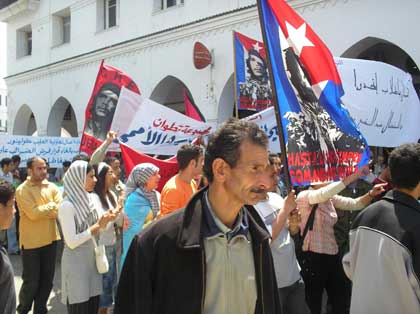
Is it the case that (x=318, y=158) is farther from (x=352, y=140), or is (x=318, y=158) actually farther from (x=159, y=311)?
(x=159, y=311)

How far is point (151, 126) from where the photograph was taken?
7168 mm

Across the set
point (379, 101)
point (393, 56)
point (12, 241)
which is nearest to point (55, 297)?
point (12, 241)

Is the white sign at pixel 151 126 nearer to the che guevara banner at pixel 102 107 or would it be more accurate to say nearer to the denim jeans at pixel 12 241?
the che guevara banner at pixel 102 107

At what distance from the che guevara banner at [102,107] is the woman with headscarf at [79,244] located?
123 inches

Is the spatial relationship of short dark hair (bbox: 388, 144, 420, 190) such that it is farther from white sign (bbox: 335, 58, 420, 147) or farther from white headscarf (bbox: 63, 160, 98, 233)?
white headscarf (bbox: 63, 160, 98, 233)

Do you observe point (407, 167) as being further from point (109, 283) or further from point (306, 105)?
point (109, 283)

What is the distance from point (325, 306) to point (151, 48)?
10.5 m

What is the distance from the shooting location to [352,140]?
140 inches

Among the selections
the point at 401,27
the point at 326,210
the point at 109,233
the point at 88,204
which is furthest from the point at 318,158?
the point at 401,27

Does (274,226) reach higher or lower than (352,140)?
lower

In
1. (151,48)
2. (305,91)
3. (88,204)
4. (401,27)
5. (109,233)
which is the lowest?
(109,233)

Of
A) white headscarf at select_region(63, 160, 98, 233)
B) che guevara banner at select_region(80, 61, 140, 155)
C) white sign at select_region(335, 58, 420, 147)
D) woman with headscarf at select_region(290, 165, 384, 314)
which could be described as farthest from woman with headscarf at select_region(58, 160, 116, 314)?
che guevara banner at select_region(80, 61, 140, 155)

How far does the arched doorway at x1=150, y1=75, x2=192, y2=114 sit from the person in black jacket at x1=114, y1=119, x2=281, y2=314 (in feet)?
38.7

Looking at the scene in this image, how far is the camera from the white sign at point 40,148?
11.7 meters
